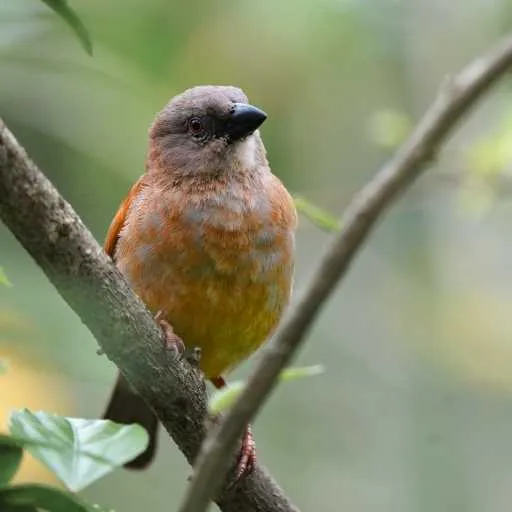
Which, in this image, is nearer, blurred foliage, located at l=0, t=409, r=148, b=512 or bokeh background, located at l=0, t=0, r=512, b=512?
blurred foliage, located at l=0, t=409, r=148, b=512

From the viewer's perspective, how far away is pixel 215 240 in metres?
3.32

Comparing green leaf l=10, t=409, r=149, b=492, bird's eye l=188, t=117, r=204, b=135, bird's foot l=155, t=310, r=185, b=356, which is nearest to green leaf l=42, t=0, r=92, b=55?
green leaf l=10, t=409, r=149, b=492

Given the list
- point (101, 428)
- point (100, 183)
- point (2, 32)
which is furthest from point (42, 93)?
point (101, 428)

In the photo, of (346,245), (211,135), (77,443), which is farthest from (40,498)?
(211,135)

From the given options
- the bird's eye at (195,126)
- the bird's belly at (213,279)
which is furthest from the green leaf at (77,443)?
the bird's eye at (195,126)

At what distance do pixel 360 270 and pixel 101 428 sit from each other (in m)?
5.63

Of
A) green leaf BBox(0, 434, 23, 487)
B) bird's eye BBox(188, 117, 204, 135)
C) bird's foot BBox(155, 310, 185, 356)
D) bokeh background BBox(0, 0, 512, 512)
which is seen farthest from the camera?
bokeh background BBox(0, 0, 512, 512)

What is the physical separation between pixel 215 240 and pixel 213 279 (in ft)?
0.37

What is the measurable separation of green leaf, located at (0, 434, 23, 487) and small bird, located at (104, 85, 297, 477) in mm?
1755

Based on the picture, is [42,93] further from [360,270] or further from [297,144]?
[360,270]

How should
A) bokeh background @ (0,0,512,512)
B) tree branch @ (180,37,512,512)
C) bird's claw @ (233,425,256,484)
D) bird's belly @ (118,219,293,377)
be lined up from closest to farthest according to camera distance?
tree branch @ (180,37,512,512) < bird's claw @ (233,425,256,484) < bird's belly @ (118,219,293,377) < bokeh background @ (0,0,512,512)

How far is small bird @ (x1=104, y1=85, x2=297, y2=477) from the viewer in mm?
3305

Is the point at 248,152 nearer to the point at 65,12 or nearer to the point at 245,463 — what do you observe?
the point at 245,463

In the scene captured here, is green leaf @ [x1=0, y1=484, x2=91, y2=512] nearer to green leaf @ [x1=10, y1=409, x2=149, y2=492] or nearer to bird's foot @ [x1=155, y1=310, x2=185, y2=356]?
green leaf @ [x1=10, y1=409, x2=149, y2=492]
